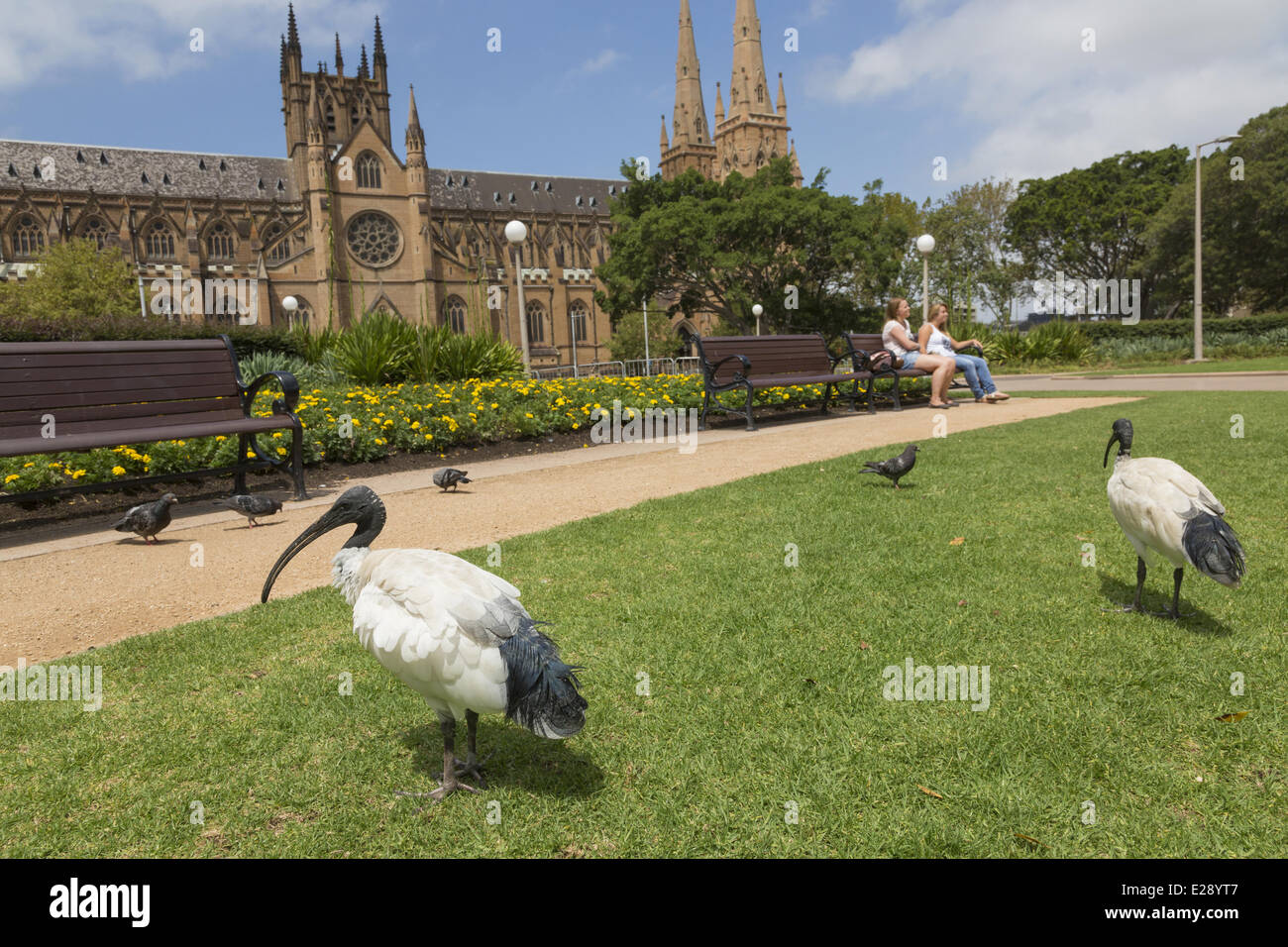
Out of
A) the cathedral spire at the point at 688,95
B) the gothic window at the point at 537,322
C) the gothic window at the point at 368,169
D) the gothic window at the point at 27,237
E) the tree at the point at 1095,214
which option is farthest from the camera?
the cathedral spire at the point at 688,95

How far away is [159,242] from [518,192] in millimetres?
35068

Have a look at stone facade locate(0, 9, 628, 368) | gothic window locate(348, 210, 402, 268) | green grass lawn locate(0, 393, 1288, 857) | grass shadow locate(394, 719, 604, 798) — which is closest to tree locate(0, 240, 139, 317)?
stone facade locate(0, 9, 628, 368)

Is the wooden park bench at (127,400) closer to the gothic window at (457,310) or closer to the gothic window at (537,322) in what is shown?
the gothic window at (457,310)

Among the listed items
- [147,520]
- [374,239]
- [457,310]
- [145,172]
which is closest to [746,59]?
[457,310]

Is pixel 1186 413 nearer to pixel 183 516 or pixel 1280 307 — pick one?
pixel 183 516

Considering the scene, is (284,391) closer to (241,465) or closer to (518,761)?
(241,465)

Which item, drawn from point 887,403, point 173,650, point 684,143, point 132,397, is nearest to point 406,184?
point 684,143

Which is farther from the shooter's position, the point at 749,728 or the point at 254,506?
the point at 254,506

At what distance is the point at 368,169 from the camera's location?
61.4 meters

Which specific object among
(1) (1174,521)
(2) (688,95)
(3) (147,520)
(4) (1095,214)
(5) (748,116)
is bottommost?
(3) (147,520)

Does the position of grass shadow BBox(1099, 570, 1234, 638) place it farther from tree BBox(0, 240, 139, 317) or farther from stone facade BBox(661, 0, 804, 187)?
stone facade BBox(661, 0, 804, 187)

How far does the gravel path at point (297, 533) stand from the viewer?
4.43 m

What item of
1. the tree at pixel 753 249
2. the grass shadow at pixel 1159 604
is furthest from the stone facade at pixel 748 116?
the grass shadow at pixel 1159 604

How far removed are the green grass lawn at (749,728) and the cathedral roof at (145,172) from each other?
73.9 metres
